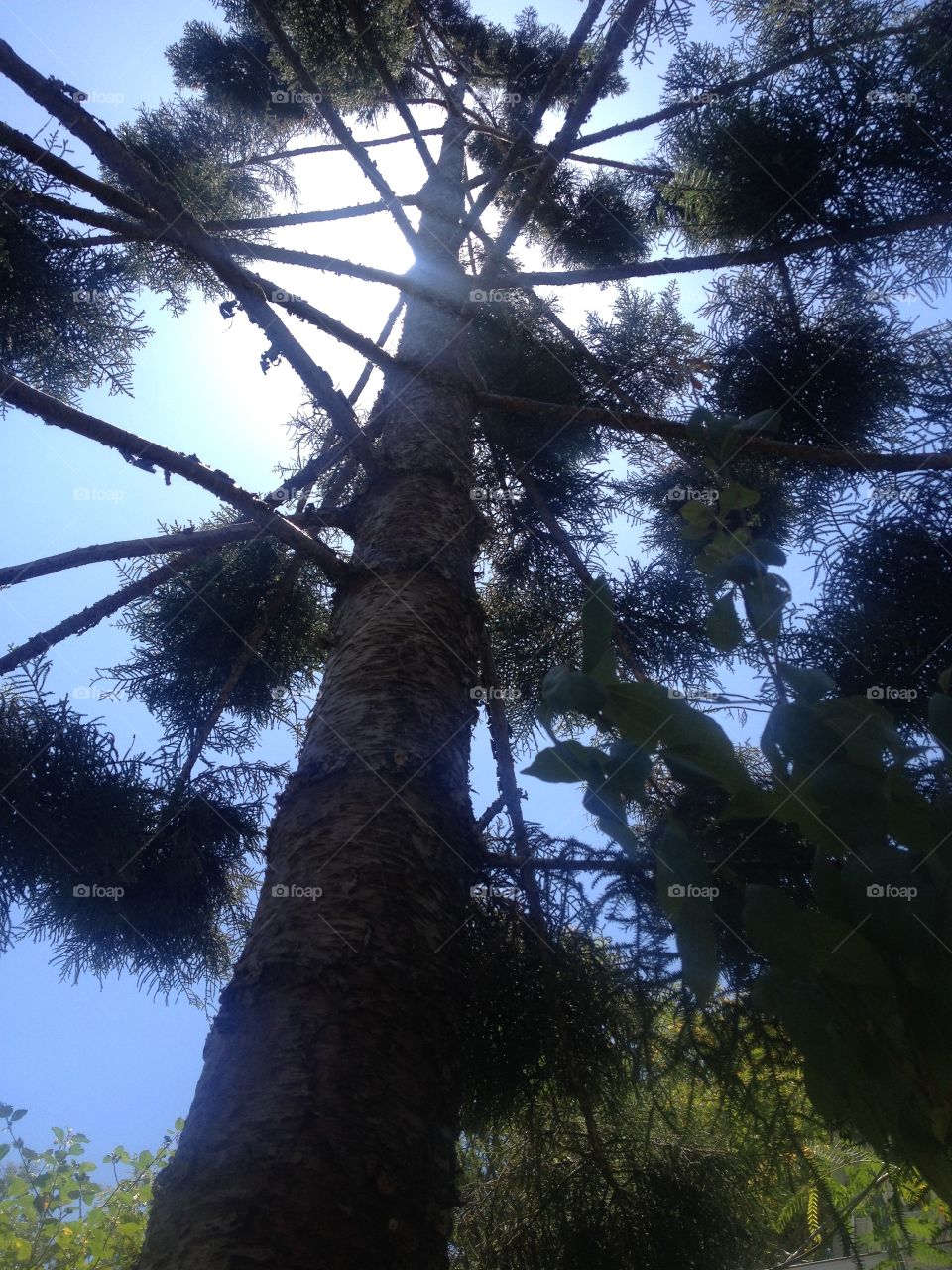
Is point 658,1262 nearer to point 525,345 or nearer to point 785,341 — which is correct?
point 785,341

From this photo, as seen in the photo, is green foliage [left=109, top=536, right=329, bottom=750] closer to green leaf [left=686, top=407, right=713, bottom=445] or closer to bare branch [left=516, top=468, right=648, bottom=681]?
bare branch [left=516, top=468, right=648, bottom=681]

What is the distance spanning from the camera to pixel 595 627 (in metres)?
0.86

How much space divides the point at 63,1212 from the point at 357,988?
3.28 m

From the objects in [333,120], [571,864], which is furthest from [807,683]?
[333,120]

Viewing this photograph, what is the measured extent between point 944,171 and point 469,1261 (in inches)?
145

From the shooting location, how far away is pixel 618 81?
6.37 m

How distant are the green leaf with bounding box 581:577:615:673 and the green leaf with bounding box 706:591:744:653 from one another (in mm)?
152

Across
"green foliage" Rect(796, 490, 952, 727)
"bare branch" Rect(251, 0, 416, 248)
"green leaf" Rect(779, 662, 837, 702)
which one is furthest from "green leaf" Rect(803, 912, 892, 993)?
"bare branch" Rect(251, 0, 416, 248)

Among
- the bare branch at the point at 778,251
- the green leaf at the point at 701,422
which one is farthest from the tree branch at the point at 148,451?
the bare branch at the point at 778,251

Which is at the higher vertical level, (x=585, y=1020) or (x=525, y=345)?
(x=525, y=345)

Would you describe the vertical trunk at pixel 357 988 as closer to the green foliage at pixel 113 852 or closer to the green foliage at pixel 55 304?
the green foliage at pixel 113 852

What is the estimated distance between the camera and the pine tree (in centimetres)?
120

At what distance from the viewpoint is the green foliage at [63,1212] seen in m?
3.19

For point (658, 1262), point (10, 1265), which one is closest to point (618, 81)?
point (658, 1262)
